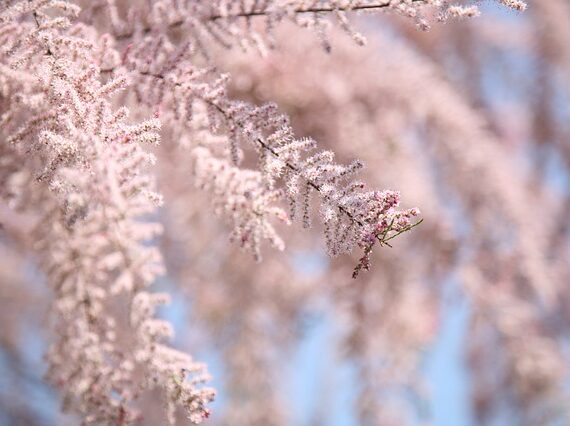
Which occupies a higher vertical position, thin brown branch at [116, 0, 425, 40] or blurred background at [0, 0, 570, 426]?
blurred background at [0, 0, 570, 426]

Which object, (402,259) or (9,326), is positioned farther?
(9,326)

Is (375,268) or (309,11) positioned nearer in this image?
(309,11)

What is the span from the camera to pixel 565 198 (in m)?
3.50

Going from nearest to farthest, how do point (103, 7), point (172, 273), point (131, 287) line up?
point (131, 287)
point (103, 7)
point (172, 273)

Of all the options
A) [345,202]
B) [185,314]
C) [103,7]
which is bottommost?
[345,202]

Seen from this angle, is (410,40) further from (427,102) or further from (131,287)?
(131,287)

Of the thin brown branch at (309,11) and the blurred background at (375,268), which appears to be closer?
the thin brown branch at (309,11)

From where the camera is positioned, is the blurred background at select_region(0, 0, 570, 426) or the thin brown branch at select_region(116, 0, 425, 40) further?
the blurred background at select_region(0, 0, 570, 426)

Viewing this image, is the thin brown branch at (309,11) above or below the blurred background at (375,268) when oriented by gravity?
below

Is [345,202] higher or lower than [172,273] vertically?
lower

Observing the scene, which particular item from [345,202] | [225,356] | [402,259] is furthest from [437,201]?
[345,202]

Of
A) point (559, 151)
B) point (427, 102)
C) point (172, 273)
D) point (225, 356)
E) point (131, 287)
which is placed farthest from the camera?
point (559, 151)

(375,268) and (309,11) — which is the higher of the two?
(375,268)

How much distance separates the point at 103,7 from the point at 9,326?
7.08 ft
